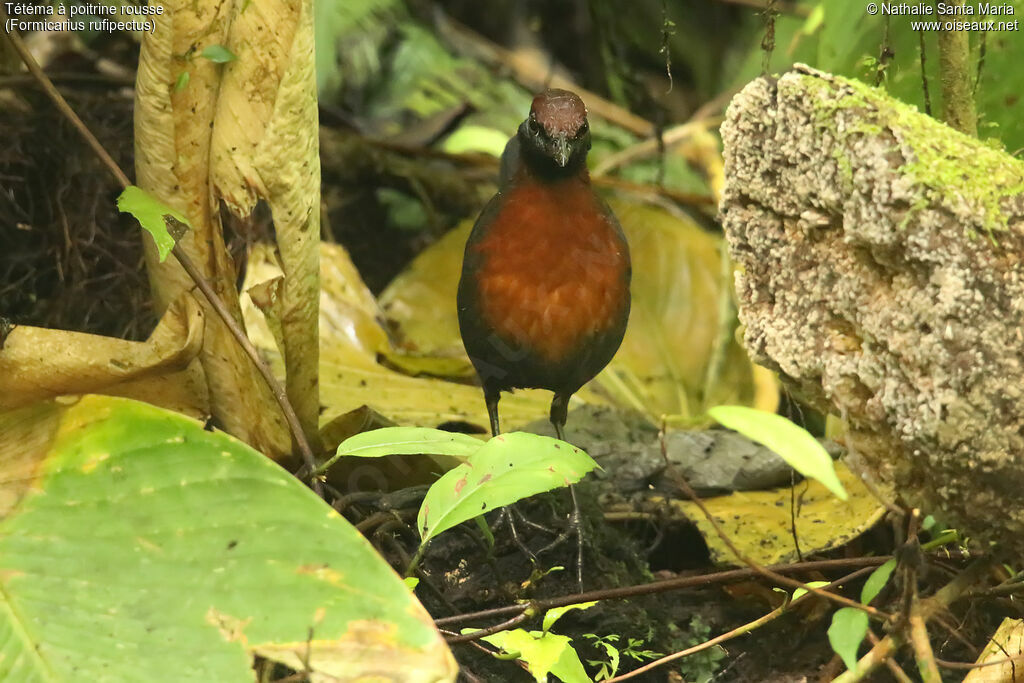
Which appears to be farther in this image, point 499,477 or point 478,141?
point 478,141

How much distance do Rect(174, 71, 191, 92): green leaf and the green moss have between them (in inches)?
54.5

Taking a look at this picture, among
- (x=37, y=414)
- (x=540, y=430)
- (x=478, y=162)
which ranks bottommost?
(x=540, y=430)

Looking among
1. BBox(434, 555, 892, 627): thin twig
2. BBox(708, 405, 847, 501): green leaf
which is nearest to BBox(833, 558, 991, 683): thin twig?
BBox(434, 555, 892, 627): thin twig

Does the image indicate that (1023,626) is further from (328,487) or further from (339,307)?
(339,307)

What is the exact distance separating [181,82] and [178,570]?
1193mm

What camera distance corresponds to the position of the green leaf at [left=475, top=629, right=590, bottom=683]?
1798 millimetres

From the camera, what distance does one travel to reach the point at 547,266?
2.63 metres

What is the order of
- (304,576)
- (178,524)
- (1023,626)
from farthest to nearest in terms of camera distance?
(1023,626), (178,524), (304,576)

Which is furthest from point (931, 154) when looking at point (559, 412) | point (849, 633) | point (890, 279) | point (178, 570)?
point (559, 412)

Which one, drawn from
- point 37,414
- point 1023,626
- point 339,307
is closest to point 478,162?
point 339,307

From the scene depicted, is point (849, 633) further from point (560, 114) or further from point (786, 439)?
point (560, 114)

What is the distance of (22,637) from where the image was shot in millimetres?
1666

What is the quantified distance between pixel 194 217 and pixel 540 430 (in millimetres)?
1268

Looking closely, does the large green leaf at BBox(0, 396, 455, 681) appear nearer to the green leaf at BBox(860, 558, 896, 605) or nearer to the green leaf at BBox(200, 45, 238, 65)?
the green leaf at BBox(860, 558, 896, 605)
